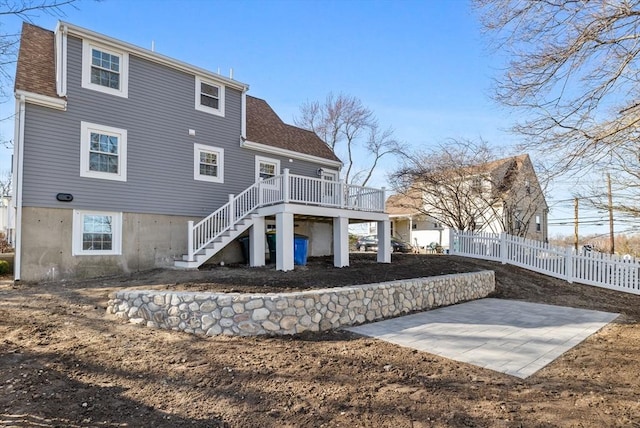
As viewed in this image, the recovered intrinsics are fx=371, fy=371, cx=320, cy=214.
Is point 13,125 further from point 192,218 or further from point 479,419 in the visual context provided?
point 479,419

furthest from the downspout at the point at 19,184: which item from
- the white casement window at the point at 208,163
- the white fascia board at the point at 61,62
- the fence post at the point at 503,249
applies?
the fence post at the point at 503,249

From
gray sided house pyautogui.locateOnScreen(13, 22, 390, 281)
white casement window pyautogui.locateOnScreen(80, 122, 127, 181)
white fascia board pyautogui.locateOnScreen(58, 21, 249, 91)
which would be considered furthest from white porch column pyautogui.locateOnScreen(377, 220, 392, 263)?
white casement window pyautogui.locateOnScreen(80, 122, 127, 181)

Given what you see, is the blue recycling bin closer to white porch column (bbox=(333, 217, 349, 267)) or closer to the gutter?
white porch column (bbox=(333, 217, 349, 267))

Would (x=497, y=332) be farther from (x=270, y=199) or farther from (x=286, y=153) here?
(x=286, y=153)

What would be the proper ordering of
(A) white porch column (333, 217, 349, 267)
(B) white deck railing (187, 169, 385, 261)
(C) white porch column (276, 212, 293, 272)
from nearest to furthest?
(C) white porch column (276, 212, 293, 272), (B) white deck railing (187, 169, 385, 261), (A) white porch column (333, 217, 349, 267)

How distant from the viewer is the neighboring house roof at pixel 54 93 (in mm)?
9102

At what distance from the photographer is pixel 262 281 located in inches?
292

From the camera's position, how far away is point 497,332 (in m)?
6.04

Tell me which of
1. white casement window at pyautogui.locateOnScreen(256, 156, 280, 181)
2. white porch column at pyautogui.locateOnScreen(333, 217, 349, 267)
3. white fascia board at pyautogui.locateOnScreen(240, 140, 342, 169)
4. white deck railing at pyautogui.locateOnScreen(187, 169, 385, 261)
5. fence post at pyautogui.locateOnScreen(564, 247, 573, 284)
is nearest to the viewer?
white deck railing at pyautogui.locateOnScreen(187, 169, 385, 261)

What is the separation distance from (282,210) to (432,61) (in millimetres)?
5187

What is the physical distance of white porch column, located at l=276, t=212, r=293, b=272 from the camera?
30.6 feet

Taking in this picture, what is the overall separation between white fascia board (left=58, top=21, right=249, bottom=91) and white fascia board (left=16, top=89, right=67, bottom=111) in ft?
6.00

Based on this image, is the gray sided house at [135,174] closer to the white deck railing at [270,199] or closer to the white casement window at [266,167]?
the white deck railing at [270,199]

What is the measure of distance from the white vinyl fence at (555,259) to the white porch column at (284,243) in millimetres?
7824
